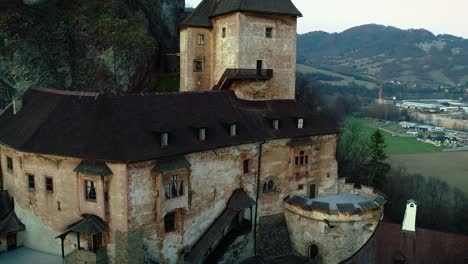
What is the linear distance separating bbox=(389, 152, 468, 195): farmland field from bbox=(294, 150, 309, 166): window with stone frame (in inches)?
1562

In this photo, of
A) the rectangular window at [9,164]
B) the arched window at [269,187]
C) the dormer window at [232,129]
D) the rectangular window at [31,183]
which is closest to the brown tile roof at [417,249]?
the arched window at [269,187]

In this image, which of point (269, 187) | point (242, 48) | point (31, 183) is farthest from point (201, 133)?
point (31, 183)

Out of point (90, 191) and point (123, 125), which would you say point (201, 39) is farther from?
point (90, 191)

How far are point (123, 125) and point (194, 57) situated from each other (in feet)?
48.6

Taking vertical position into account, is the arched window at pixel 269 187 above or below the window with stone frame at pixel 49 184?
below

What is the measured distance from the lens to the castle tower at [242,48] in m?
34.1

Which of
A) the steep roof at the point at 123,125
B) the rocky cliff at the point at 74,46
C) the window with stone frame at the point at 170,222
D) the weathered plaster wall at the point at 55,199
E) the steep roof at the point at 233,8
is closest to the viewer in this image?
the weathered plaster wall at the point at 55,199

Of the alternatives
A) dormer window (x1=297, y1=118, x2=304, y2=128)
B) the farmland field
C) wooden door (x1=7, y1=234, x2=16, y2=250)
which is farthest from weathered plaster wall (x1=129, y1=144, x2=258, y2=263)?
the farmland field

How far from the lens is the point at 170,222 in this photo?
1049 inches

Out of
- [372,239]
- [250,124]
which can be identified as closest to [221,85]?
[250,124]

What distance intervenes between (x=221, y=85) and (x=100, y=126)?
13163 millimetres

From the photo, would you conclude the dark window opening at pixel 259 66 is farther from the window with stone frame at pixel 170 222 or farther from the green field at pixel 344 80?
the green field at pixel 344 80

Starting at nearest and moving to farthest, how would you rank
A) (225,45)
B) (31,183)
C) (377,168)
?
(31,183) < (225,45) < (377,168)

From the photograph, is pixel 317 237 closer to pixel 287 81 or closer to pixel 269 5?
pixel 287 81
